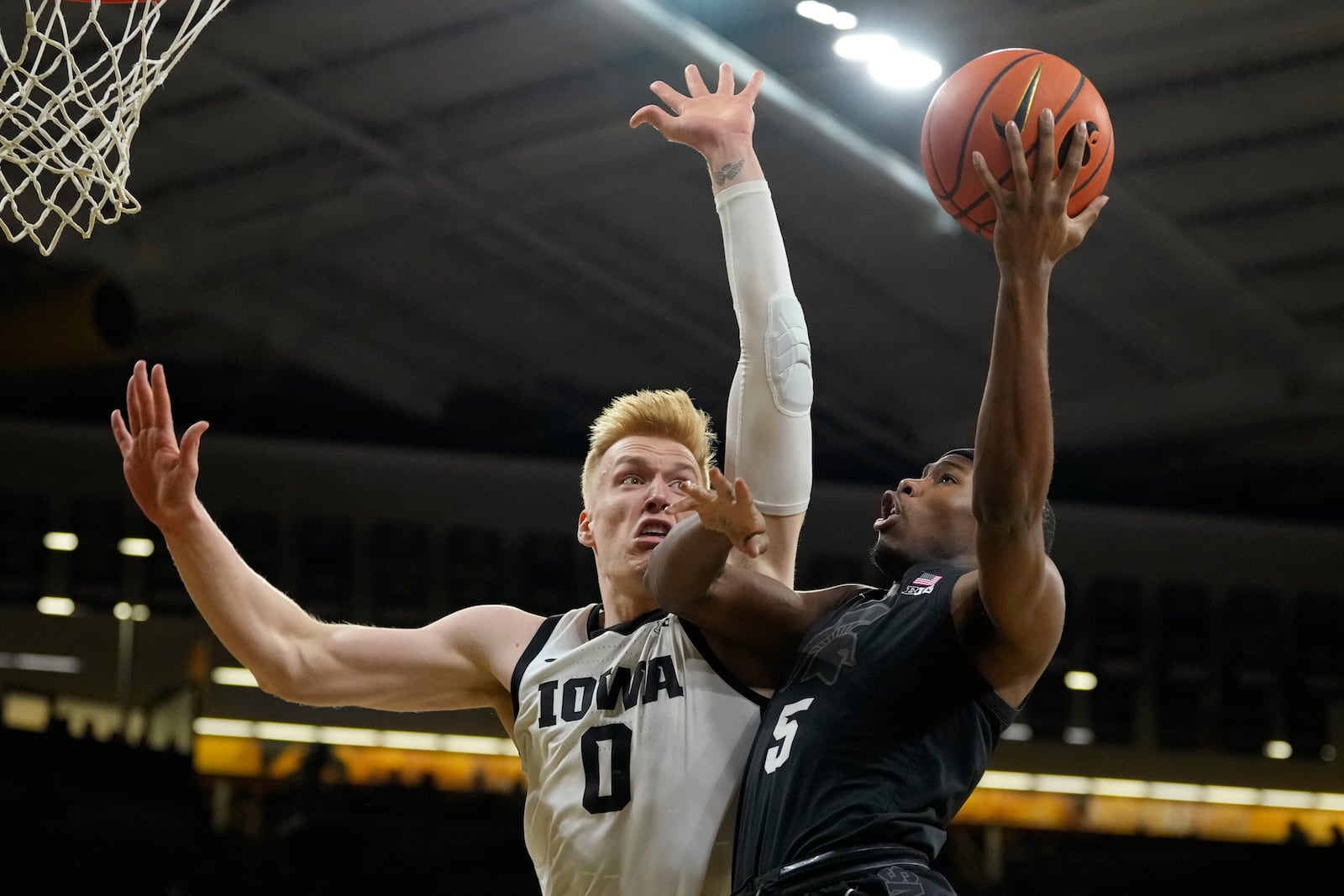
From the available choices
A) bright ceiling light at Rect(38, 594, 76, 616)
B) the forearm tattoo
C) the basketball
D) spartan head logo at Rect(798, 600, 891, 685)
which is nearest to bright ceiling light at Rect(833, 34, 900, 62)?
the forearm tattoo

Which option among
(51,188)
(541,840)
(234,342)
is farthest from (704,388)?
(541,840)

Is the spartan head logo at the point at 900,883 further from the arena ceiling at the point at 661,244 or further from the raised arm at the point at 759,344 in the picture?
the arena ceiling at the point at 661,244

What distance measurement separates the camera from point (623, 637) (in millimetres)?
3602

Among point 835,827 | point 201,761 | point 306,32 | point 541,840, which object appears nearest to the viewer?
point 835,827

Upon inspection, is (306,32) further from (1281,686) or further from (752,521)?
(1281,686)

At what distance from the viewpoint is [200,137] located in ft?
29.7

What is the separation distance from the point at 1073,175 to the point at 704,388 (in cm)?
956

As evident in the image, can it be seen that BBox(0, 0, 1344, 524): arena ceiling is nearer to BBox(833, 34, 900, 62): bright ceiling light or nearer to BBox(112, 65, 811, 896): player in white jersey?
BBox(833, 34, 900, 62): bright ceiling light

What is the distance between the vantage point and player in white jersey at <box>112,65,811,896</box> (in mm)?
3293

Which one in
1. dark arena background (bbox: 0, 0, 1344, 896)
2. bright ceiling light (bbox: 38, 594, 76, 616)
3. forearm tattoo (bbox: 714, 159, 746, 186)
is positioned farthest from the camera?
bright ceiling light (bbox: 38, 594, 76, 616)

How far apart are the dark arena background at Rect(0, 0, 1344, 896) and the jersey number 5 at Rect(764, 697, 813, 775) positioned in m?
4.96

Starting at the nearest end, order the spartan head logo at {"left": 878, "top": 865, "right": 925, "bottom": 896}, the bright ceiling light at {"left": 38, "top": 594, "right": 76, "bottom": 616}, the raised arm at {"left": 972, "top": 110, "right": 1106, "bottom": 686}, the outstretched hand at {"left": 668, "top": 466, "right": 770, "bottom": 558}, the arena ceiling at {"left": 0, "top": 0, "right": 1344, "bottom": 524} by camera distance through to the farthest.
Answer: the raised arm at {"left": 972, "top": 110, "right": 1106, "bottom": 686}
the spartan head logo at {"left": 878, "top": 865, "right": 925, "bottom": 896}
the outstretched hand at {"left": 668, "top": 466, "right": 770, "bottom": 558}
the arena ceiling at {"left": 0, "top": 0, "right": 1344, "bottom": 524}
the bright ceiling light at {"left": 38, "top": 594, "right": 76, "bottom": 616}

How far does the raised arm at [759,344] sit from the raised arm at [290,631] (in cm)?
73

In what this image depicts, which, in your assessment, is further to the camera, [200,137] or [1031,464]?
[200,137]
